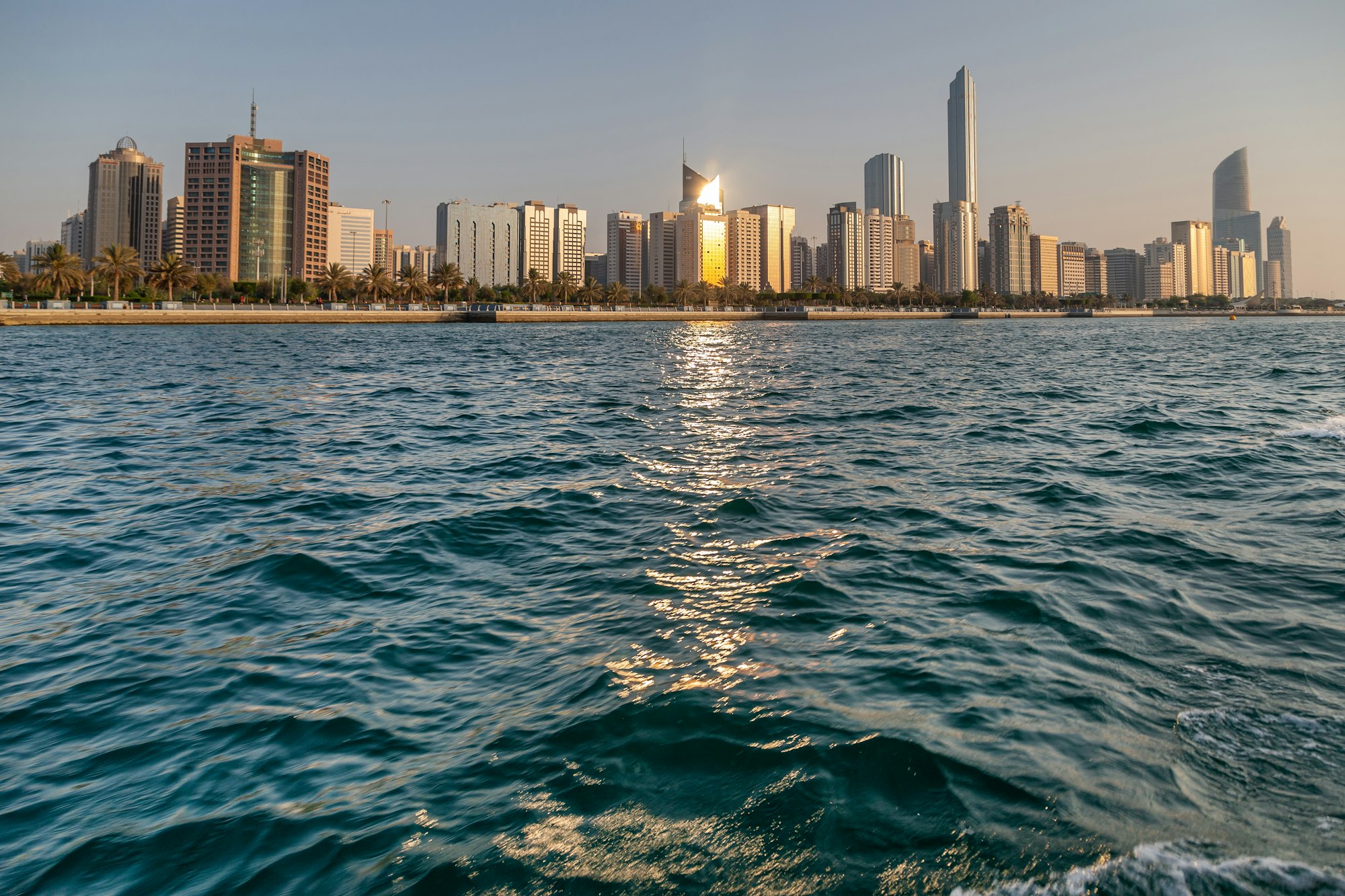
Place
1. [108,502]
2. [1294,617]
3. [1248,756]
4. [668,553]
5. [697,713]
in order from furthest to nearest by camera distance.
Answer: [108,502] < [668,553] < [1294,617] < [697,713] < [1248,756]

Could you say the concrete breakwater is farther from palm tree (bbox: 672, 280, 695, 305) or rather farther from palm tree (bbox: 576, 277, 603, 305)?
palm tree (bbox: 672, 280, 695, 305)

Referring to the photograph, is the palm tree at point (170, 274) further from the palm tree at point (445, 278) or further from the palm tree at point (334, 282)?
the palm tree at point (445, 278)

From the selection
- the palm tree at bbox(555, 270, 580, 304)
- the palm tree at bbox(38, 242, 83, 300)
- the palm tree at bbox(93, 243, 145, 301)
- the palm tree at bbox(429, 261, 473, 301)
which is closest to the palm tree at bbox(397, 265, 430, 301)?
the palm tree at bbox(429, 261, 473, 301)

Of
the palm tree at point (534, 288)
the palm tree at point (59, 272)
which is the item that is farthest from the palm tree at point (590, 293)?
the palm tree at point (59, 272)

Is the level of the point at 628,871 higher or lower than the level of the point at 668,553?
lower

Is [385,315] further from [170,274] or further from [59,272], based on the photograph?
[59,272]

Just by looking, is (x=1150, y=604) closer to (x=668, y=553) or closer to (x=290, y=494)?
(x=668, y=553)

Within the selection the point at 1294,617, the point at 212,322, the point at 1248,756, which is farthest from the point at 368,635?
the point at 212,322
